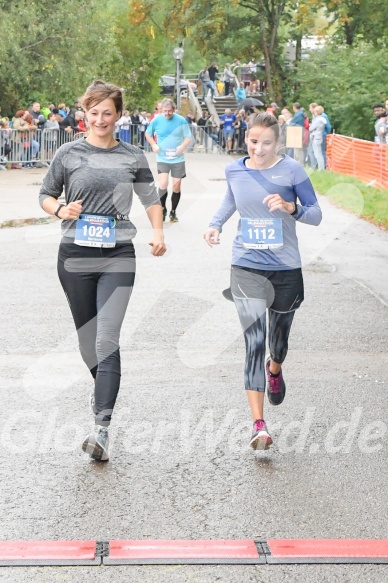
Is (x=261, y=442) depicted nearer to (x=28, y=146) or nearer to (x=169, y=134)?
(x=169, y=134)

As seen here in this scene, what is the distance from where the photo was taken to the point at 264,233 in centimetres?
611

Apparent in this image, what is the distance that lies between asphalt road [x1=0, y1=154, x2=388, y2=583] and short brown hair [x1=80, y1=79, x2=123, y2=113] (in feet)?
5.74

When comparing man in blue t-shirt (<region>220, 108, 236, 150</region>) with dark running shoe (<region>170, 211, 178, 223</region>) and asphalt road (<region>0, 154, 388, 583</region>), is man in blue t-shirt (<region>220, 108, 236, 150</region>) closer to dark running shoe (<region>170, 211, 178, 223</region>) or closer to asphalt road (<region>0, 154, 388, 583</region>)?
dark running shoe (<region>170, 211, 178, 223</region>)

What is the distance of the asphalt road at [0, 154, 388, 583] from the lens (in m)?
4.79

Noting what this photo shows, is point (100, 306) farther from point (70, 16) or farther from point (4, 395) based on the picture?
point (70, 16)

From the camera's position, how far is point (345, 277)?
41.8 feet

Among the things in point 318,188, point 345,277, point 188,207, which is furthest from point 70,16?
point 345,277

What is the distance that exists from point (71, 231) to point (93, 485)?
1.31m

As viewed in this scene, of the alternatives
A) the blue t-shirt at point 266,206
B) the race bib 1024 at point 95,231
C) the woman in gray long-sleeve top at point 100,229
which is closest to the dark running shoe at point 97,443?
the woman in gray long-sleeve top at point 100,229

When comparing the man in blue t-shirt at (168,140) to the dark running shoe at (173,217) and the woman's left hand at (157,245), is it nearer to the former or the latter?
the dark running shoe at (173,217)

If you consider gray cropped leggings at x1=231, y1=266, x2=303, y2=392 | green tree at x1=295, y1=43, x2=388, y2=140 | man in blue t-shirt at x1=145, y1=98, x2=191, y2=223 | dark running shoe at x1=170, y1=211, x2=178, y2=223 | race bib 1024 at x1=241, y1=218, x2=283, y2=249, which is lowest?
green tree at x1=295, y1=43, x2=388, y2=140

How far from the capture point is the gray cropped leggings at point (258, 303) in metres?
6.13

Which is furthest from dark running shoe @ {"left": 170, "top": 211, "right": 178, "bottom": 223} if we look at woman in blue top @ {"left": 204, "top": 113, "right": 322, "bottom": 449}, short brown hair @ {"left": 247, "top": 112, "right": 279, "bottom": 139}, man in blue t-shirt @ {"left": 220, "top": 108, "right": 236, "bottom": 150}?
man in blue t-shirt @ {"left": 220, "top": 108, "right": 236, "bottom": 150}

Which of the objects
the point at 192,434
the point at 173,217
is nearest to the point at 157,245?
the point at 192,434
